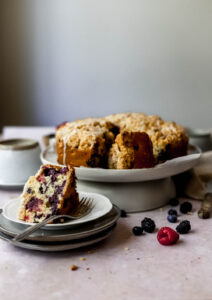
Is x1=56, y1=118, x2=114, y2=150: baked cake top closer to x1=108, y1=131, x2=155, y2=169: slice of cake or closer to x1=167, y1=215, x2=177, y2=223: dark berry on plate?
x1=108, y1=131, x2=155, y2=169: slice of cake

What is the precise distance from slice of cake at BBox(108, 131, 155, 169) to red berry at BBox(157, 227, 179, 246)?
11.6 inches

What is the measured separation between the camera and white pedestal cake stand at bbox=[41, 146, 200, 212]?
1307 millimetres

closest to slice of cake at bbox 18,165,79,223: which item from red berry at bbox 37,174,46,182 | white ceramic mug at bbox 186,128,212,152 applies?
red berry at bbox 37,174,46,182

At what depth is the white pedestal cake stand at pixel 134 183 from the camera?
4.29 feet

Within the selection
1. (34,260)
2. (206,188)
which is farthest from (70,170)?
(206,188)

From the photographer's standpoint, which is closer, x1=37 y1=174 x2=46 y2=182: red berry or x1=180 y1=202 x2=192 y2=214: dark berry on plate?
x1=37 y1=174 x2=46 y2=182: red berry

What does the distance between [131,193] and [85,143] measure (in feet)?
0.80

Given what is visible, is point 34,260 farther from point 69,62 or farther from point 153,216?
point 69,62

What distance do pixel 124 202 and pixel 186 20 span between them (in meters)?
3.87

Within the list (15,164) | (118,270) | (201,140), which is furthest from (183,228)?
(201,140)

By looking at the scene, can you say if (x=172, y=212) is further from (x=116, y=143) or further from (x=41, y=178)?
(x=41, y=178)

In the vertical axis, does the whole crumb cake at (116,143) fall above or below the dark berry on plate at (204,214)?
above

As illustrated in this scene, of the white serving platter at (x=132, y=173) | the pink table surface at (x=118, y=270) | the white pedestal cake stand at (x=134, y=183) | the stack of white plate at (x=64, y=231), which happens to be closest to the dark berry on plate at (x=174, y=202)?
the white pedestal cake stand at (x=134, y=183)

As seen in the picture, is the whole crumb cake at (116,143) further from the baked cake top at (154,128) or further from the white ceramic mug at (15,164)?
the white ceramic mug at (15,164)
